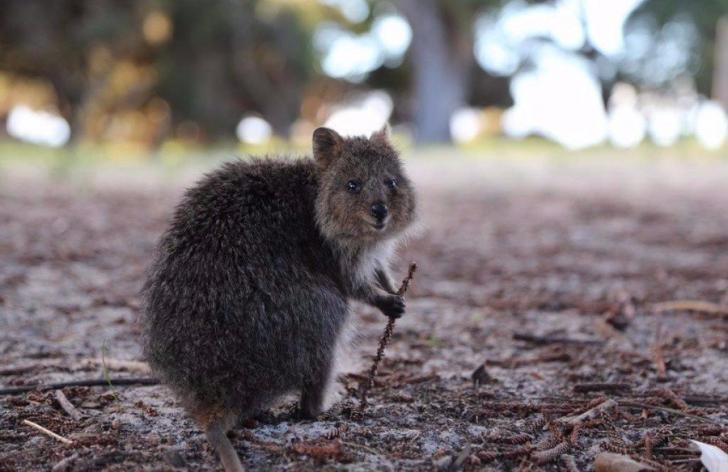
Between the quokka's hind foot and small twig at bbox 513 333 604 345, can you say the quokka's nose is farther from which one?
small twig at bbox 513 333 604 345

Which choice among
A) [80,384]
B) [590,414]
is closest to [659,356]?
[590,414]

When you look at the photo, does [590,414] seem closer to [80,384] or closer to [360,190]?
[360,190]

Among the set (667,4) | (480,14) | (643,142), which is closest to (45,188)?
(643,142)

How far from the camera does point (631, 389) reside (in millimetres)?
3576

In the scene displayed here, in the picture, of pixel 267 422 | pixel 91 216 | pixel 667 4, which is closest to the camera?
pixel 267 422

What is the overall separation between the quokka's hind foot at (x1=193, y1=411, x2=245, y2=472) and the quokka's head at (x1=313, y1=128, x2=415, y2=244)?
0.97 meters

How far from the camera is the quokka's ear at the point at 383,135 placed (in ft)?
12.9

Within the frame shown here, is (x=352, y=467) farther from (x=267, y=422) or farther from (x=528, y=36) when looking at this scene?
(x=528, y=36)

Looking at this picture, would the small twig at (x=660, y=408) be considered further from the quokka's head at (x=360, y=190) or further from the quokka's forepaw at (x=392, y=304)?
the quokka's head at (x=360, y=190)

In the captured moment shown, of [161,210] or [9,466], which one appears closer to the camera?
[9,466]

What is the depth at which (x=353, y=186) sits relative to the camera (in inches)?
140

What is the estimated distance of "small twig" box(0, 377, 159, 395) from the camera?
11.0 ft

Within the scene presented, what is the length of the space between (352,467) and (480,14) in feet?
75.4

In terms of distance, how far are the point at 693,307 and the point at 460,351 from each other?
173 cm
